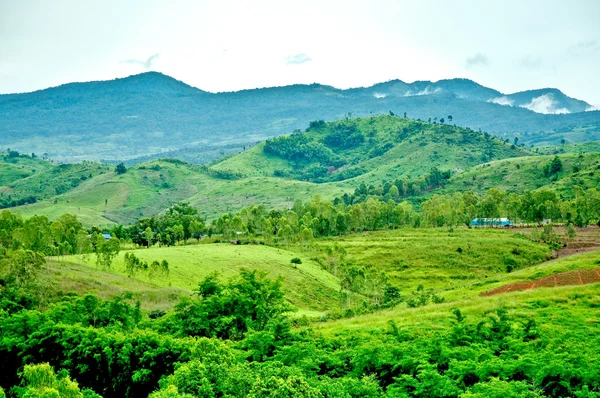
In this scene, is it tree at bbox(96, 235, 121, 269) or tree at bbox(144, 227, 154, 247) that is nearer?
tree at bbox(96, 235, 121, 269)

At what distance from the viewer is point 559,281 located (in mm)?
73875

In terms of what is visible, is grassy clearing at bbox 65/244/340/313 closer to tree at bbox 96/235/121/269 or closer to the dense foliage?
tree at bbox 96/235/121/269

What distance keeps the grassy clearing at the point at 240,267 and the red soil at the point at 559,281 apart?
99.8 ft

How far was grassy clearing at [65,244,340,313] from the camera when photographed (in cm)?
9692

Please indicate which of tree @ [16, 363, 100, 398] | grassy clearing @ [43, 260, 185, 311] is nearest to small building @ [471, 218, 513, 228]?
grassy clearing @ [43, 260, 185, 311]

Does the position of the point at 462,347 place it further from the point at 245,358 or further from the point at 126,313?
the point at 126,313

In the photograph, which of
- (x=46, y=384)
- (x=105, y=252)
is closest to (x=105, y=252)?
(x=105, y=252)

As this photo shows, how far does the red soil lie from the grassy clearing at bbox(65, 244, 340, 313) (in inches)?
1198

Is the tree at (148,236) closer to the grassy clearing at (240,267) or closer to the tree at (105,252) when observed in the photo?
the grassy clearing at (240,267)

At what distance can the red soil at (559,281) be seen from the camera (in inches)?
2830

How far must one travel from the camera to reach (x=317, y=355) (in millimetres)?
43531

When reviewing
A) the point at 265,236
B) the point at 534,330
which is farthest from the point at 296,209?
the point at 534,330

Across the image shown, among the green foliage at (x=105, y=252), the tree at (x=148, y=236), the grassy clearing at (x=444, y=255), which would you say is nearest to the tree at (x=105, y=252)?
the green foliage at (x=105, y=252)

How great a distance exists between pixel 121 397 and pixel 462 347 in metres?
26.6
